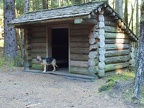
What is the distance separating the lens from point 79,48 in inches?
396

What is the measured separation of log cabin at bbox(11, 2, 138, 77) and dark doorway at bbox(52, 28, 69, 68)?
1.65 meters

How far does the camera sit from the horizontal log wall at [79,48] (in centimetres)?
978

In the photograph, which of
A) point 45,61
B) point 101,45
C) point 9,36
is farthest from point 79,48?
point 9,36

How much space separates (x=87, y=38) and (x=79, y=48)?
2.07 feet

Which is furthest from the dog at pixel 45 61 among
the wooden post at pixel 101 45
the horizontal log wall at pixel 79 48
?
the wooden post at pixel 101 45

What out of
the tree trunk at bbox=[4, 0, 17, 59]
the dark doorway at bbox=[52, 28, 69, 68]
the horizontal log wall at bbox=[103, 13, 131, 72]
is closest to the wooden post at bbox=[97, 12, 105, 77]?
the horizontal log wall at bbox=[103, 13, 131, 72]

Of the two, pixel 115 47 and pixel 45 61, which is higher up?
pixel 115 47

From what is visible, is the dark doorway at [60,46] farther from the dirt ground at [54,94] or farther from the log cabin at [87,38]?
the dirt ground at [54,94]

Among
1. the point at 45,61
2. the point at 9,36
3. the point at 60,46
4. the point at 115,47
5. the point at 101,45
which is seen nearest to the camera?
the point at 101,45

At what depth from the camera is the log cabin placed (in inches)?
366

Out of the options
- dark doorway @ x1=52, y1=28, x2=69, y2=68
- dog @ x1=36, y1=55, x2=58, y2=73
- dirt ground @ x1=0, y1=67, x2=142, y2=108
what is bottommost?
dirt ground @ x1=0, y1=67, x2=142, y2=108

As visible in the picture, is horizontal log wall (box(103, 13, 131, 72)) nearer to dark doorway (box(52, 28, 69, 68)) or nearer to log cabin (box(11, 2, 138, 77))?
log cabin (box(11, 2, 138, 77))

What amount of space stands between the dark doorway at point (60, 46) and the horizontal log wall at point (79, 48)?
117 inches

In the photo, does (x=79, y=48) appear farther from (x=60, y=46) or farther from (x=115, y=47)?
(x=60, y=46)
